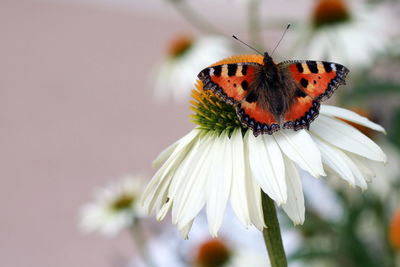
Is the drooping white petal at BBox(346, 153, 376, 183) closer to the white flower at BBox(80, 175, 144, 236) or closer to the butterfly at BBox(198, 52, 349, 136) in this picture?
the butterfly at BBox(198, 52, 349, 136)

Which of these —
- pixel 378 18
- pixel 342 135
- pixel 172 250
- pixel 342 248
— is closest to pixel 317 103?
pixel 342 135

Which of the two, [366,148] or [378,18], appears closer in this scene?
[366,148]

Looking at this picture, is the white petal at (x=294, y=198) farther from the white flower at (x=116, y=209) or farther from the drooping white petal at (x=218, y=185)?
the white flower at (x=116, y=209)

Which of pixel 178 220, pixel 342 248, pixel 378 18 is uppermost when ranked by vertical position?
pixel 178 220

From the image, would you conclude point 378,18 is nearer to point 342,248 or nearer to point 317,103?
point 342,248

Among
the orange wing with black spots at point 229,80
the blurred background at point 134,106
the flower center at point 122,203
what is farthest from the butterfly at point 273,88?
the flower center at point 122,203
